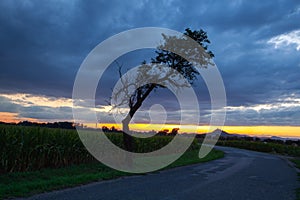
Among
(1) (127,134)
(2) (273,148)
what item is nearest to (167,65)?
(1) (127,134)

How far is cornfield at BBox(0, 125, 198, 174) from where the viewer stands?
12164 mm

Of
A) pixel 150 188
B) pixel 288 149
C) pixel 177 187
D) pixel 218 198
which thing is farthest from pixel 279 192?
pixel 288 149

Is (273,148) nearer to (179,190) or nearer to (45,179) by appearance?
(179,190)

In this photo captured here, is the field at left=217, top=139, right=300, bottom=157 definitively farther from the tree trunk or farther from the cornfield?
the cornfield

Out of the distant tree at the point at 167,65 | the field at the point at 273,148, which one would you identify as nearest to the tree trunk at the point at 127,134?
the distant tree at the point at 167,65

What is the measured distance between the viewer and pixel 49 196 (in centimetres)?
827

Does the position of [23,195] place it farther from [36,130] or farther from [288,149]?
[288,149]

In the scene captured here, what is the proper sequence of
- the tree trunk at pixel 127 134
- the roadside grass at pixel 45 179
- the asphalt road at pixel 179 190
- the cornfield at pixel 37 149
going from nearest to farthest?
1. the asphalt road at pixel 179 190
2. the roadside grass at pixel 45 179
3. the cornfield at pixel 37 149
4. the tree trunk at pixel 127 134

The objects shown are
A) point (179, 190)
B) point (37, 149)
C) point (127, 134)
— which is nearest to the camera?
point (179, 190)

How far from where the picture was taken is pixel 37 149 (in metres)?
13.5

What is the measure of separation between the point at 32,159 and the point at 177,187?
6843mm

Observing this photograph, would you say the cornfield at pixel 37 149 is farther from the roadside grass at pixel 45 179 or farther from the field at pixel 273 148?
the field at pixel 273 148

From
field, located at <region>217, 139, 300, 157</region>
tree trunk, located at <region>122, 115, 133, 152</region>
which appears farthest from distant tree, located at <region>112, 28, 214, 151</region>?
field, located at <region>217, 139, 300, 157</region>

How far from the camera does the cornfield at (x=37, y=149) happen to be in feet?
39.9
